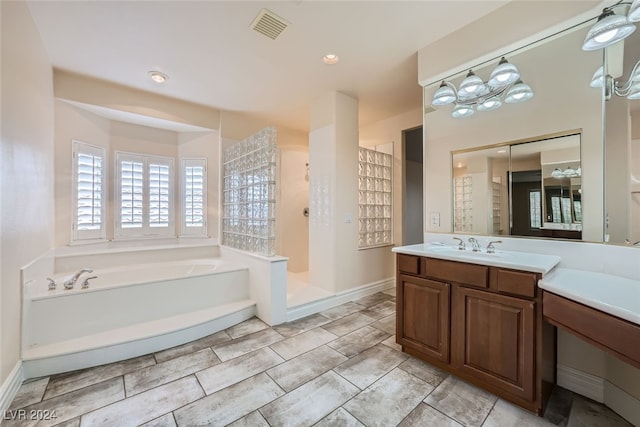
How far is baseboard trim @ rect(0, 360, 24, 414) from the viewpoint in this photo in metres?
1.53

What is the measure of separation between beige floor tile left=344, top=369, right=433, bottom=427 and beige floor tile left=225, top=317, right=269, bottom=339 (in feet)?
4.38

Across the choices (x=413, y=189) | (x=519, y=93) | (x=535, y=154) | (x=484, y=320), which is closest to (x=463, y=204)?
(x=535, y=154)

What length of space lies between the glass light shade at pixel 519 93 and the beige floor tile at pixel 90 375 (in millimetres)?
3597

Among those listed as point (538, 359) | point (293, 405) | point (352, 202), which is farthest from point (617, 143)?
point (293, 405)

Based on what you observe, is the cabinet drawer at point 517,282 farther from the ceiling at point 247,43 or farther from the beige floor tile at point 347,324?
the ceiling at point 247,43

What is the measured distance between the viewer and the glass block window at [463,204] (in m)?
2.32

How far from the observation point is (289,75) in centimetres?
296

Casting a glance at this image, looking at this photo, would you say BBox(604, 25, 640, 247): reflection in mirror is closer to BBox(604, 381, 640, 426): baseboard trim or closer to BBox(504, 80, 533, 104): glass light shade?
BBox(504, 80, 533, 104): glass light shade

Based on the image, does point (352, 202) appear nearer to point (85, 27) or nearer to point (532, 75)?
point (532, 75)

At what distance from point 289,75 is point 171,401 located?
317 cm

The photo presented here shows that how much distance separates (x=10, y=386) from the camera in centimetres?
163

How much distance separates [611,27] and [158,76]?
389cm

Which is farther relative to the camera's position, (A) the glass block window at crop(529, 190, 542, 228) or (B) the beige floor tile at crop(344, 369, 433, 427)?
(A) the glass block window at crop(529, 190, 542, 228)

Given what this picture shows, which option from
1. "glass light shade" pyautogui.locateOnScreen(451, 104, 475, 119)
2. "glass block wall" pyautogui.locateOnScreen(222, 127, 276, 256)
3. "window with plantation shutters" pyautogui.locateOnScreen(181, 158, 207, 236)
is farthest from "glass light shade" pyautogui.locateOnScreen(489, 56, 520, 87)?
"window with plantation shutters" pyautogui.locateOnScreen(181, 158, 207, 236)
